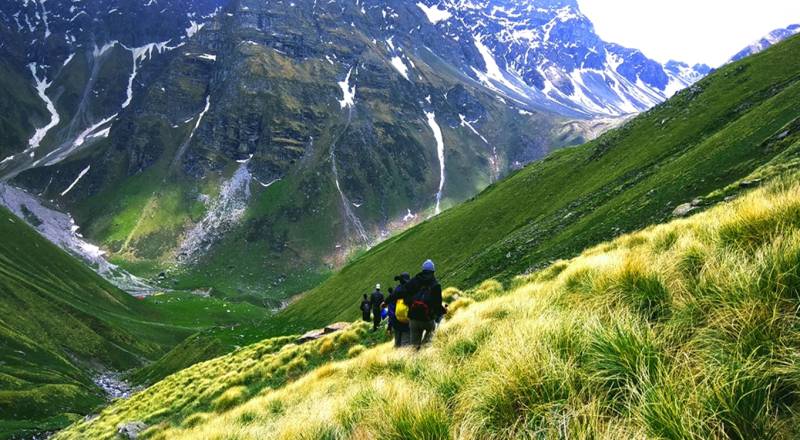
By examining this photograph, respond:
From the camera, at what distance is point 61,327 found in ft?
308

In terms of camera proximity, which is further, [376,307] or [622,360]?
[376,307]

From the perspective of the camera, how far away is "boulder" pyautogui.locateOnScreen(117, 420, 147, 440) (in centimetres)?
2211

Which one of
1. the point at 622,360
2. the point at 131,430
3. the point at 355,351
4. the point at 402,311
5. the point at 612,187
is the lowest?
the point at 612,187

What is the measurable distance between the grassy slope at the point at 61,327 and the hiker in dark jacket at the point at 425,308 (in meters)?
61.2

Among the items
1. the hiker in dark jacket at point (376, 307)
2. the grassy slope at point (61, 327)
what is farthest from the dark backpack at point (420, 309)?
the grassy slope at point (61, 327)

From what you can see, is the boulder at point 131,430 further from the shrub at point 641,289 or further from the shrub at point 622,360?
the shrub at point 622,360

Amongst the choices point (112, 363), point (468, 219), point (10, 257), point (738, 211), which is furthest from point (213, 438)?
point (10, 257)

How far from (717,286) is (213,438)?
9419 millimetres

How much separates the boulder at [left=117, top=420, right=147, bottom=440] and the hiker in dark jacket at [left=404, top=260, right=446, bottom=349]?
57.3ft

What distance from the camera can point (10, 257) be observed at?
382ft

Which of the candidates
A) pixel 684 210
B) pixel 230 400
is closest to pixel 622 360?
pixel 230 400

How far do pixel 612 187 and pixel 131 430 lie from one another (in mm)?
51639

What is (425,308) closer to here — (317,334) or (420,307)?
(420,307)

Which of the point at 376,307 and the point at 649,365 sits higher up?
the point at 649,365
